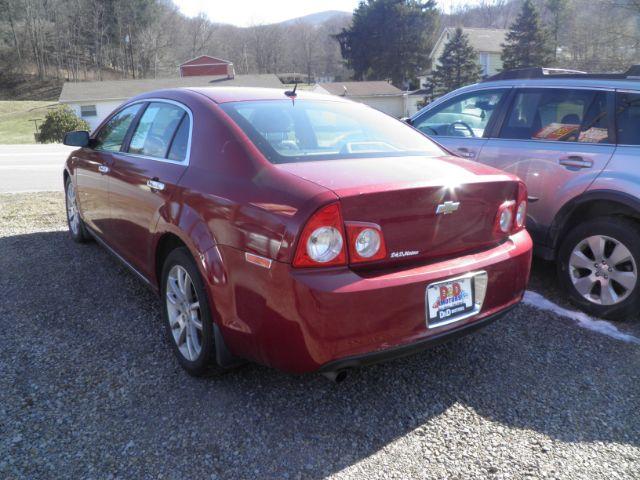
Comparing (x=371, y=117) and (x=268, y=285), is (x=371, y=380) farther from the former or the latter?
(x=371, y=117)

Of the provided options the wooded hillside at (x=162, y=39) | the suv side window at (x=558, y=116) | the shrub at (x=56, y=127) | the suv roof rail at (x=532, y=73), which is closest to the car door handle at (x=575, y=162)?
the suv side window at (x=558, y=116)

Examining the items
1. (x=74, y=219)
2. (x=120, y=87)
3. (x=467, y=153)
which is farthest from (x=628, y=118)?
(x=120, y=87)

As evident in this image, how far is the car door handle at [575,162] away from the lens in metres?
3.95

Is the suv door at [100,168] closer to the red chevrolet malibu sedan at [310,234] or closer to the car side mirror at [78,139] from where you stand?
the car side mirror at [78,139]

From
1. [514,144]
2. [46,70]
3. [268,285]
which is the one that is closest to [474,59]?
[514,144]

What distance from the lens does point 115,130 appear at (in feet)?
14.4

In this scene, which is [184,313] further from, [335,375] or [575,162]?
[575,162]

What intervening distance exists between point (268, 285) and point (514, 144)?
10.1 ft

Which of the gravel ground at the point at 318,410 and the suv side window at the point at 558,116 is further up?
the suv side window at the point at 558,116

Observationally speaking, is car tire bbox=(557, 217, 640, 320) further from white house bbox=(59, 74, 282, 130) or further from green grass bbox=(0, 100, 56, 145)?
green grass bbox=(0, 100, 56, 145)

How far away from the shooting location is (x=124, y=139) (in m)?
4.05

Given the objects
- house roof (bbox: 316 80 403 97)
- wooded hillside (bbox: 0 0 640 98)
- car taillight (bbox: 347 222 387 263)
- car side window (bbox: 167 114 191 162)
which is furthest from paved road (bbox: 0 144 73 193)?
house roof (bbox: 316 80 403 97)

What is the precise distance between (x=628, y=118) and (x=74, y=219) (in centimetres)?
530

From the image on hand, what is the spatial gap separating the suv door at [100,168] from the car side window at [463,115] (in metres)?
2.91
